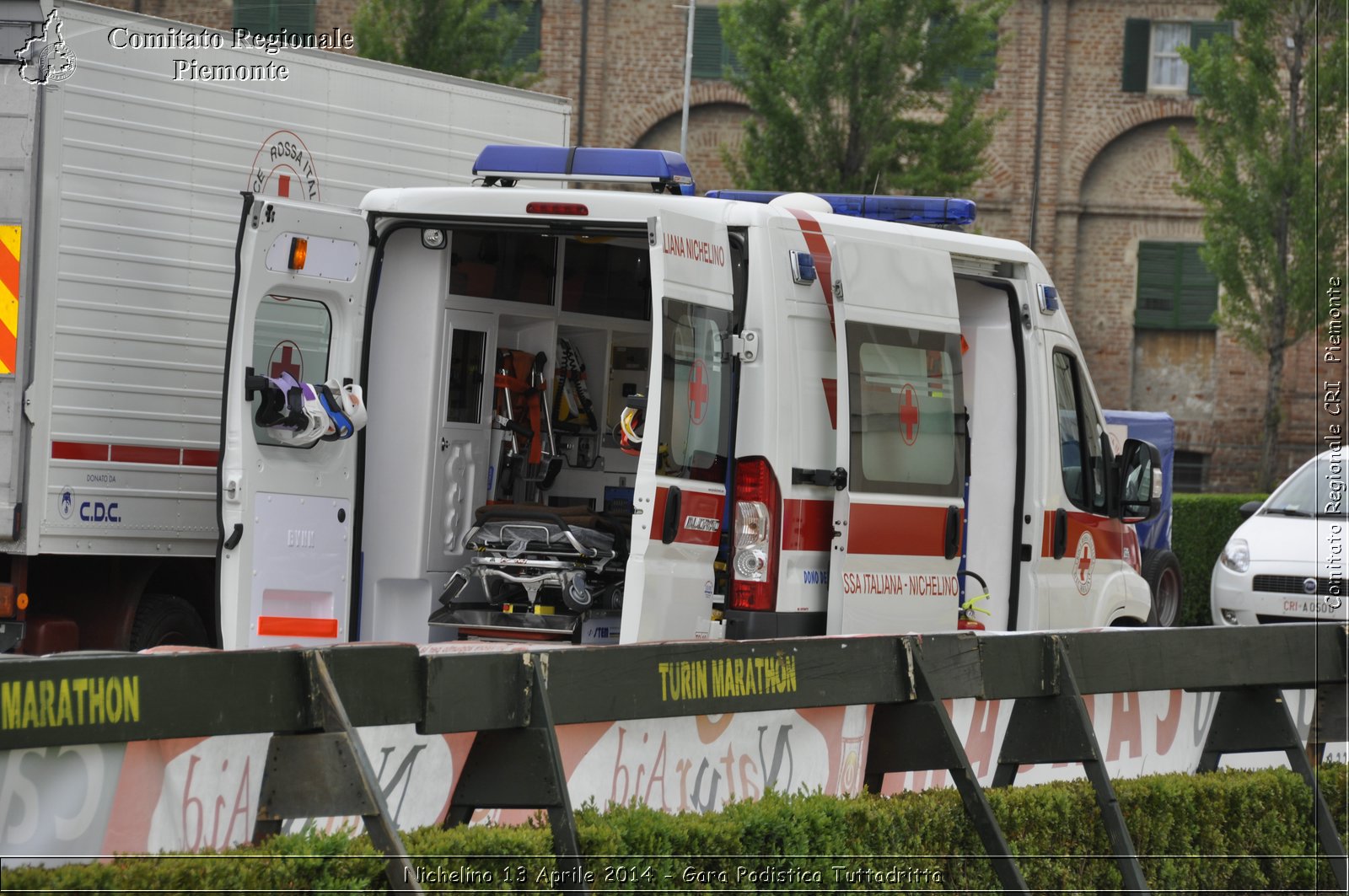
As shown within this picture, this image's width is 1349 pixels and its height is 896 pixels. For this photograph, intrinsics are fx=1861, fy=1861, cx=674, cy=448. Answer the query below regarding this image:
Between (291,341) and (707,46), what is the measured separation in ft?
70.6

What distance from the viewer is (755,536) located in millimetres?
7820

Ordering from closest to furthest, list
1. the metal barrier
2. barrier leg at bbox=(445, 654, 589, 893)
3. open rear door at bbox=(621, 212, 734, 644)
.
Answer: the metal barrier, barrier leg at bbox=(445, 654, 589, 893), open rear door at bbox=(621, 212, 734, 644)

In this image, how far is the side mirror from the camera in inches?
387

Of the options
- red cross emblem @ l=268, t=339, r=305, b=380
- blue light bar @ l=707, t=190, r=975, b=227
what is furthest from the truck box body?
blue light bar @ l=707, t=190, r=975, b=227

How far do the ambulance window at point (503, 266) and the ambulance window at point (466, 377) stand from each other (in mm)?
211

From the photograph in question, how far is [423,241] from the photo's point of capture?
8.32m

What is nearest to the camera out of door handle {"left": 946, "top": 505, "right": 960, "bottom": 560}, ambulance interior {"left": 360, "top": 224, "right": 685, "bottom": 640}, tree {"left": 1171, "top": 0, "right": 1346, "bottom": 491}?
ambulance interior {"left": 360, "top": 224, "right": 685, "bottom": 640}

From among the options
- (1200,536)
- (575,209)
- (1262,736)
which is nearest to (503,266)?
(575,209)

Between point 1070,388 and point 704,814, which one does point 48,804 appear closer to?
point 704,814

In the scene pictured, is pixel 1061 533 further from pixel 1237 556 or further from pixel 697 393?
pixel 1237 556

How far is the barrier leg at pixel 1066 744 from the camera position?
6398 millimetres

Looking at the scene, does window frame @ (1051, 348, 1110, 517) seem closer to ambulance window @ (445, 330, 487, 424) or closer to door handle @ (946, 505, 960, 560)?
door handle @ (946, 505, 960, 560)

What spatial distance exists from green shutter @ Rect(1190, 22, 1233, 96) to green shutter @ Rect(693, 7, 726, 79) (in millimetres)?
7137

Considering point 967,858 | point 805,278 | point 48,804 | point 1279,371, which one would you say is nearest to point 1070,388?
point 805,278
